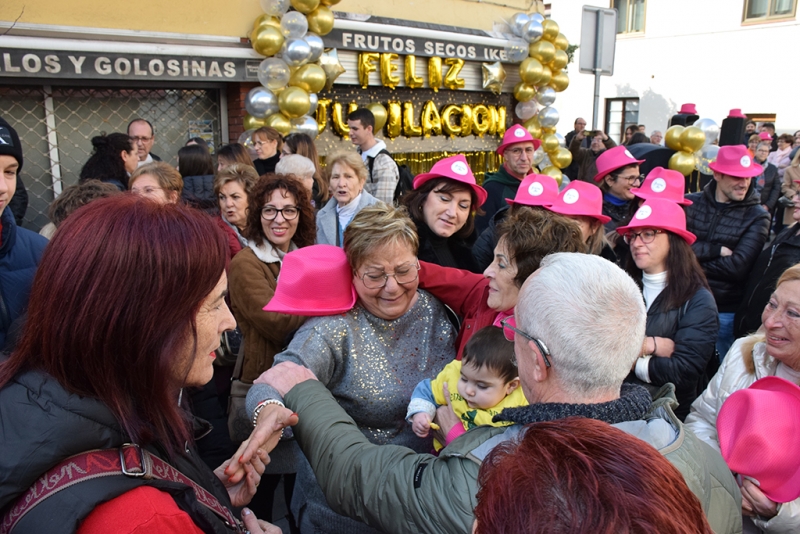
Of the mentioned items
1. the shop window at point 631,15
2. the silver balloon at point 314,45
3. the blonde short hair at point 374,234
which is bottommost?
the blonde short hair at point 374,234

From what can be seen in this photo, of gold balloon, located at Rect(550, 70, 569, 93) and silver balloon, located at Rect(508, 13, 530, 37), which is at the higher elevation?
silver balloon, located at Rect(508, 13, 530, 37)

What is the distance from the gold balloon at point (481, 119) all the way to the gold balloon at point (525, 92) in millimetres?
633

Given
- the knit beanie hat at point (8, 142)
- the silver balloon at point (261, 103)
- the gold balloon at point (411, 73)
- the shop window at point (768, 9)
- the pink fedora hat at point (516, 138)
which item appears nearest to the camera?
the knit beanie hat at point (8, 142)

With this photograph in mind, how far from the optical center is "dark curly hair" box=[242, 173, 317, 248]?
3260mm

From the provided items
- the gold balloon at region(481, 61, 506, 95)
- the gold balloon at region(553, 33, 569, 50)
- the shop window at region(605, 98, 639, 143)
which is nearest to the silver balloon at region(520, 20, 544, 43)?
the gold balloon at region(553, 33, 569, 50)

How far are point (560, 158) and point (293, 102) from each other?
192 inches

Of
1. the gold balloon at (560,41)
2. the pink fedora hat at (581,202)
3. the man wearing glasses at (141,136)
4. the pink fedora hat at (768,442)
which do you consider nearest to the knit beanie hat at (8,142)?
the pink fedora hat at (581,202)

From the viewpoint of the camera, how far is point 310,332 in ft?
7.20

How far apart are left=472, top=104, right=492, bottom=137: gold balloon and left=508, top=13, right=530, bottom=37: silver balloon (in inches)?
54.3

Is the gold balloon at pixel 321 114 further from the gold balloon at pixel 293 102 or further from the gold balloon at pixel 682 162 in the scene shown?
the gold balloon at pixel 682 162

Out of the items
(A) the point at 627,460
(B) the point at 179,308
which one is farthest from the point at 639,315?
(B) the point at 179,308

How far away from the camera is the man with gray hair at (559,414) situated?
4.28 ft

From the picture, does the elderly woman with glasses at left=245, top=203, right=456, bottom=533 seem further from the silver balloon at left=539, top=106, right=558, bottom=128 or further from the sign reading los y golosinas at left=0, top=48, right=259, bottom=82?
the silver balloon at left=539, top=106, right=558, bottom=128

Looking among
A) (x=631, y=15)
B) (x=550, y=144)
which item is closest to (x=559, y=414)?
(x=550, y=144)
